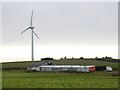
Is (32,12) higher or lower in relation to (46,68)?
higher

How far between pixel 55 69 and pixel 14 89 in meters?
86.9

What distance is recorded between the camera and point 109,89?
45375mm

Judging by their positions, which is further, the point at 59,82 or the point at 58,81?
the point at 58,81

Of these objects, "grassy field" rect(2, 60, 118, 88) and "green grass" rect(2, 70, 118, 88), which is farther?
"grassy field" rect(2, 60, 118, 88)

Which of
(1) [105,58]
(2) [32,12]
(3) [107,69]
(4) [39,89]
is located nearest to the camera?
(4) [39,89]

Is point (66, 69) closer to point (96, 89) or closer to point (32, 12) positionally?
point (32, 12)

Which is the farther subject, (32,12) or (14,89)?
(32,12)

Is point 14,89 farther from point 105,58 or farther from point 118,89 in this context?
point 105,58

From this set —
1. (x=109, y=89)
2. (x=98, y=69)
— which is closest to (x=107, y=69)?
(x=98, y=69)

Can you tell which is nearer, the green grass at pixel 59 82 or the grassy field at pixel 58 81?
the green grass at pixel 59 82

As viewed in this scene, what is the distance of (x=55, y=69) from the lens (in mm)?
130625

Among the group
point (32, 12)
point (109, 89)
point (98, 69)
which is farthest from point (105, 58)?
point (109, 89)

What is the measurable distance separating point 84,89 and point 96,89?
164 centimetres

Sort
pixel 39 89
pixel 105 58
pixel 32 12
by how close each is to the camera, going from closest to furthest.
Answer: pixel 39 89 → pixel 32 12 → pixel 105 58
